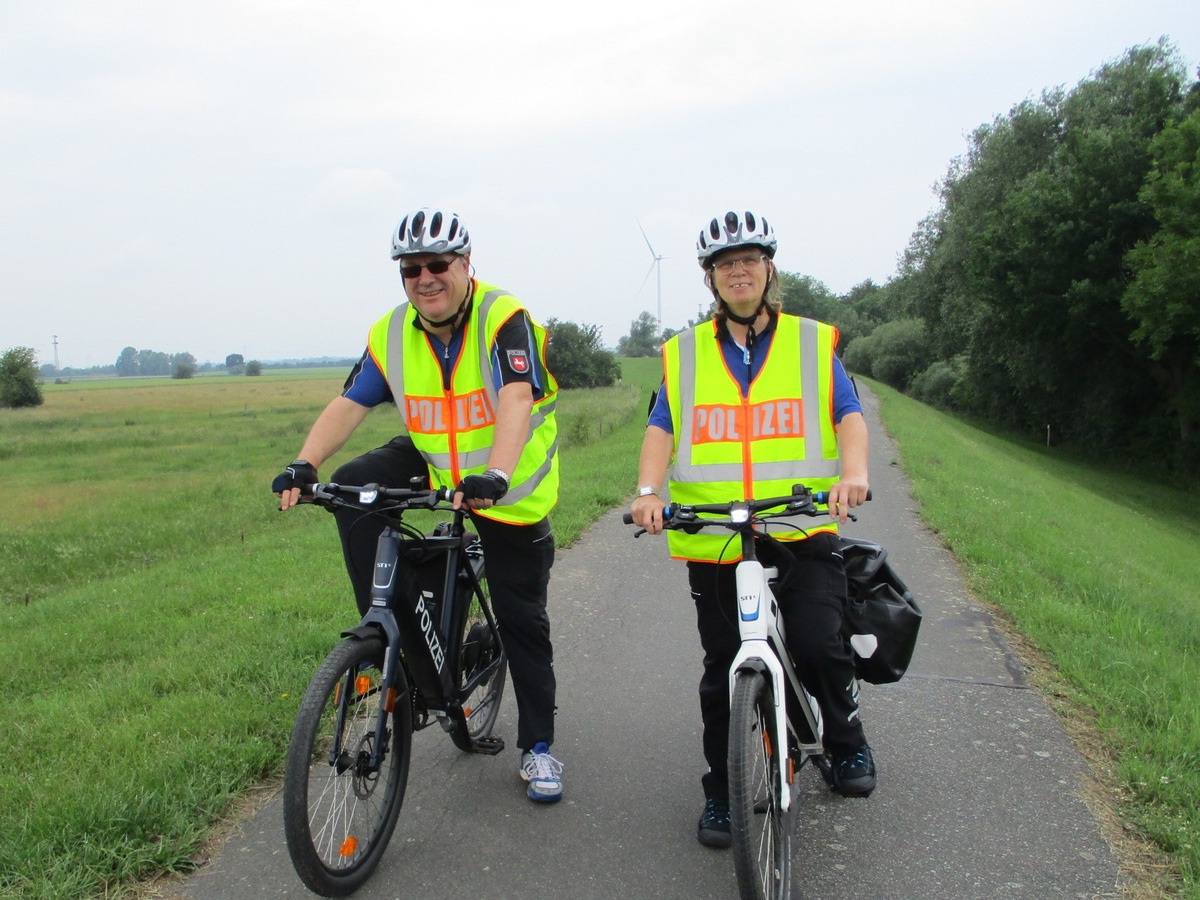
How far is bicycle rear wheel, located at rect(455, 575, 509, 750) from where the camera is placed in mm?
→ 3863

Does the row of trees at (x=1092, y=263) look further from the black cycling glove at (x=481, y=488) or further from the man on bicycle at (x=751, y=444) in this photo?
the black cycling glove at (x=481, y=488)

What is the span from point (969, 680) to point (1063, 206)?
26.9 m

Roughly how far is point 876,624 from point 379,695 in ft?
6.19

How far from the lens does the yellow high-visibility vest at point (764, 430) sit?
3.31m

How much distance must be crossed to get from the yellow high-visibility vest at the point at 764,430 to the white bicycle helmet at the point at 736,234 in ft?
1.02

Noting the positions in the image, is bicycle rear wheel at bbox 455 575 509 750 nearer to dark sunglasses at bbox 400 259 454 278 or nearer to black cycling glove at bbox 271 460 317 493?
black cycling glove at bbox 271 460 317 493

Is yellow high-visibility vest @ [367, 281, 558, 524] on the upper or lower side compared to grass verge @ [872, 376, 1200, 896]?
upper

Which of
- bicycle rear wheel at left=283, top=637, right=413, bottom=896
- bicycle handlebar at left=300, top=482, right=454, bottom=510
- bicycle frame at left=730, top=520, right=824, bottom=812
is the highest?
bicycle handlebar at left=300, top=482, right=454, bottom=510

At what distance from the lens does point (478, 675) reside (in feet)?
12.9

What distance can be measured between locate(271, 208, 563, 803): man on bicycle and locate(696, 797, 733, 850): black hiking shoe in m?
0.61

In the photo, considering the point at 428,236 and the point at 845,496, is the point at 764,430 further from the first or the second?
the point at 428,236

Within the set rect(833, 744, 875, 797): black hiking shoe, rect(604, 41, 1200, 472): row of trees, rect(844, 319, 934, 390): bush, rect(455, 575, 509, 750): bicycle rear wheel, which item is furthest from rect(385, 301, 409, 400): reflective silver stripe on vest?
rect(844, 319, 934, 390): bush

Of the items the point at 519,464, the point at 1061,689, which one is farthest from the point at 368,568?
the point at 1061,689

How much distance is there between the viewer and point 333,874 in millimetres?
2930
